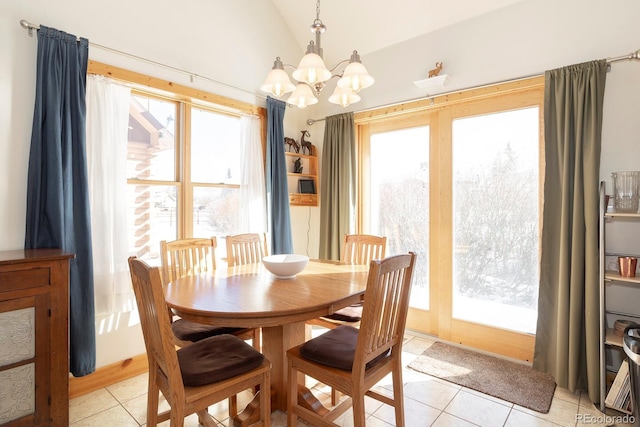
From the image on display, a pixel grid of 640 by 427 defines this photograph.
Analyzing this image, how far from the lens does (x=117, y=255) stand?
245 cm

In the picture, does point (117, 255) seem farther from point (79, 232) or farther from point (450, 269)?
point (450, 269)

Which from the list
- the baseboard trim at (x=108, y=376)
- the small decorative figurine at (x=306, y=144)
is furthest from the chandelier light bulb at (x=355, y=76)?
the baseboard trim at (x=108, y=376)

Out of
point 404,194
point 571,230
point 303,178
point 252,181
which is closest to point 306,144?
point 303,178

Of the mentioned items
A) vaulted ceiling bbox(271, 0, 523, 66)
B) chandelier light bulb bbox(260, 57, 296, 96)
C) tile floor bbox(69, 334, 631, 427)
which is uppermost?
vaulted ceiling bbox(271, 0, 523, 66)

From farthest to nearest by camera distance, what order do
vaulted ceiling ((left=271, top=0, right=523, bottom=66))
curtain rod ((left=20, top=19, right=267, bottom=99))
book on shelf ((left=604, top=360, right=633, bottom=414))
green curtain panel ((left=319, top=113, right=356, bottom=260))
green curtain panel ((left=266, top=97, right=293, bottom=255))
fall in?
green curtain panel ((left=319, top=113, right=356, bottom=260)), green curtain panel ((left=266, top=97, right=293, bottom=255)), vaulted ceiling ((left=271, top=0, right=523, bottom=66)), curtain rod ((left=20, top=19, right=267, bottom=99)), book on shelf ((left=604, top=360, right=633, bottom=414))

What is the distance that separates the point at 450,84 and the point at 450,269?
1.63m

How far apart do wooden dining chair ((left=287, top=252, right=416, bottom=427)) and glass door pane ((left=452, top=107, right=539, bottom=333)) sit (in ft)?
4.88

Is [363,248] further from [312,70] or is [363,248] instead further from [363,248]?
[312,70]

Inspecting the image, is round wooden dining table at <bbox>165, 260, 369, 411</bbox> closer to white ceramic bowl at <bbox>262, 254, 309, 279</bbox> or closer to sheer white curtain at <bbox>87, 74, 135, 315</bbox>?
white ceramic bowl at <bbox>262, 254, 309, 279</bbox>

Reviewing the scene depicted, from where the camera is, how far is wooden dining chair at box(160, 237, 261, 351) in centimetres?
202

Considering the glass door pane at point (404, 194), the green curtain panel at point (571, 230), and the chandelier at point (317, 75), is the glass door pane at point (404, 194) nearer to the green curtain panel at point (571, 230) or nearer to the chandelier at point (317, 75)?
the green curtain panel at point (571, 230)

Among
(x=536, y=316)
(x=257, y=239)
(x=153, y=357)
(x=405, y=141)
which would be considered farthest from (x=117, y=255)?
(x=536, y=316)

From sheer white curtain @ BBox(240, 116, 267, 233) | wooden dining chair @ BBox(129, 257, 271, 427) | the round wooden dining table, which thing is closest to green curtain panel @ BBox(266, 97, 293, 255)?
sheer white curtain @ BBox(240, 116, 267, 233)

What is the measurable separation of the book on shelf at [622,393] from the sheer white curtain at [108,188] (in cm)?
317
